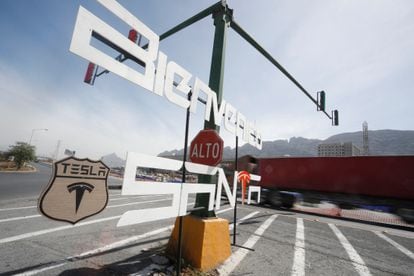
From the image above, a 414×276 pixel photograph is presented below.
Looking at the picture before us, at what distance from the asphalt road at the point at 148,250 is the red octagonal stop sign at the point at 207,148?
6.82ft

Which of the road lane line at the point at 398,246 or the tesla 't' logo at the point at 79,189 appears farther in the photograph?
the road lane line at the point at 398,246

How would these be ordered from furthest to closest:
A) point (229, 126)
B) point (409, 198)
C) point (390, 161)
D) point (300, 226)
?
1. point (390, 161)
2. point (409, 198)
3. point (300, 226)
4. point (229, 126)

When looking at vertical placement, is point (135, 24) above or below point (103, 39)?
above

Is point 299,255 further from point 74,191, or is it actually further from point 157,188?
point 74,191

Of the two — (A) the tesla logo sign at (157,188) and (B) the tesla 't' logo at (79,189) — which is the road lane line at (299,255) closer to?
(A) the tesla logo sign at (157,188)

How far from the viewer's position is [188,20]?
16.1 feet

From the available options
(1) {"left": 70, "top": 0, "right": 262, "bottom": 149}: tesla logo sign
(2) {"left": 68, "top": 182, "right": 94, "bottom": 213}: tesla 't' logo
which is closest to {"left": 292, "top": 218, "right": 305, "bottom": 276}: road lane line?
(1) {"left": 70, "top": 0, "right": 262, "bottom": 149}: tesla logo sign

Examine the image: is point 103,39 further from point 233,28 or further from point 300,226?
point 300,226

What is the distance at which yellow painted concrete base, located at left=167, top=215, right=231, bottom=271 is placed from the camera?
A: 3742 mm

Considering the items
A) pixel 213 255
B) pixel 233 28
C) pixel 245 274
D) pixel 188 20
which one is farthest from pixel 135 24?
pixel 245 274

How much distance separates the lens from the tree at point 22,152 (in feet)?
88.7

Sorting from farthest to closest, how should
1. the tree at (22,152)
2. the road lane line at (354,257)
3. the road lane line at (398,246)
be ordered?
the tree at (22,152)
the road lane line at (398,246)
the road lane line at (354,257)

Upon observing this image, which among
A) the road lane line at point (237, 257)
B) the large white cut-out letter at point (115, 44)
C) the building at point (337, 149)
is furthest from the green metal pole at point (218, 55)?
the building at point (337, 149)

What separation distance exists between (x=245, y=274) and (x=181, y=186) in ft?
7.34
